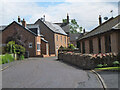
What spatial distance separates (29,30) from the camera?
47.2 m

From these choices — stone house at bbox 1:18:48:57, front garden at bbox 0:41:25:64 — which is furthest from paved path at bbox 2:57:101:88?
stone house at bbox 1:18:48:57

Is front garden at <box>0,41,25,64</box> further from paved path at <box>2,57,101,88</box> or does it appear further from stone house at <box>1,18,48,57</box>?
paved path at <box>2,57,101,88</box>

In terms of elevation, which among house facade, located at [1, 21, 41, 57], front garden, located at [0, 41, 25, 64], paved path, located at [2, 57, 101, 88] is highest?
house facade, located at [1, 21, 41, 57]

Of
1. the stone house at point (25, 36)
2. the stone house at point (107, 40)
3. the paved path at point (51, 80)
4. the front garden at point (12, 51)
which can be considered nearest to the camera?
the paved path at point (51, 80)

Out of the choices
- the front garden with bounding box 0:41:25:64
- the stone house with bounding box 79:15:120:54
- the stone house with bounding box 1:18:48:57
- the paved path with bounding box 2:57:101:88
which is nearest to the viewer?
the paved path with bounding box 2:57:101:88

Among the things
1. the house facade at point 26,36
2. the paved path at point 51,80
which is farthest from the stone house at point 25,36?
the paved path at point 51,80

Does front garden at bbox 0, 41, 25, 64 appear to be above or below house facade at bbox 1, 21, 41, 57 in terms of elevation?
below

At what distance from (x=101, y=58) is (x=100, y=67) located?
0.81 meters

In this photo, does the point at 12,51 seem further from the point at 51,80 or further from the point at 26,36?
the point at 51,80

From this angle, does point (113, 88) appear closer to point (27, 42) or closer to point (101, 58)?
point (101, 58)

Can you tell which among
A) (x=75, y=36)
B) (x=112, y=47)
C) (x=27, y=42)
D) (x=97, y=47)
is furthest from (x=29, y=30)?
(x=75, y=36)

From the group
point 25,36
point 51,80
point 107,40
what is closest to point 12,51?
point 25,36

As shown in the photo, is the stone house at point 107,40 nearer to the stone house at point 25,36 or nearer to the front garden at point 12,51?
the front garden at point 12,51

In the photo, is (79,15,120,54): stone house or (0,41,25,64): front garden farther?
(0,41,25,64): front garden
